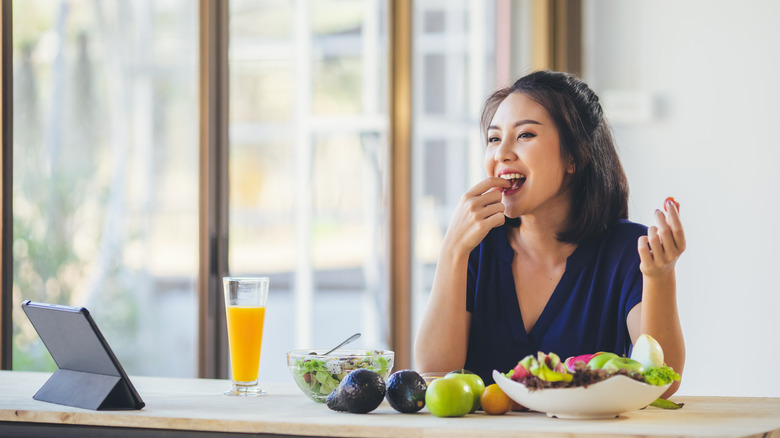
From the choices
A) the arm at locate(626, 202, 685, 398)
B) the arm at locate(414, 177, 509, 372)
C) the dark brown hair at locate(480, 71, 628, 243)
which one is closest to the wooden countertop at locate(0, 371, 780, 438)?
the arm at locate(626, 202, 685, 398)

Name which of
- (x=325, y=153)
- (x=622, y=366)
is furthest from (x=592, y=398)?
(x=325, y=153)

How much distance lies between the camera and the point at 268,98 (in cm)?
345

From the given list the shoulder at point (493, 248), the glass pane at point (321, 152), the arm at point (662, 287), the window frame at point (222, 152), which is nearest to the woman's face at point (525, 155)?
the shoulder at point (493, 248)

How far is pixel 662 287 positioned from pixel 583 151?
434mm

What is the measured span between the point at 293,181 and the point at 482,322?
68.2 inches

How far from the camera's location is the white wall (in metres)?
3.79

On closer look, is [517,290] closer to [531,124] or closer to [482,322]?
[482,322]

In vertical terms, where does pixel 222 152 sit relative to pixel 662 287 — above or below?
above

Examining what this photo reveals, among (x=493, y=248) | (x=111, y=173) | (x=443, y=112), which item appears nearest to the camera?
(x=493, y=248)

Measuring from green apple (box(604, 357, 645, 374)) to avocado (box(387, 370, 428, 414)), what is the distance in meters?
0.29

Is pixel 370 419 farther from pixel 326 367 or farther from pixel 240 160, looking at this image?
pixel 240 160

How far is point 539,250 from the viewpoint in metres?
1.98

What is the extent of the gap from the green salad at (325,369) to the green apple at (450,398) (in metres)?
→ 0.20

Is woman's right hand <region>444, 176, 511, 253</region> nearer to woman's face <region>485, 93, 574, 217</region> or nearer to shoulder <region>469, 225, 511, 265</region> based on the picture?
woman's face <region>485, 93, 574, 217</region>
